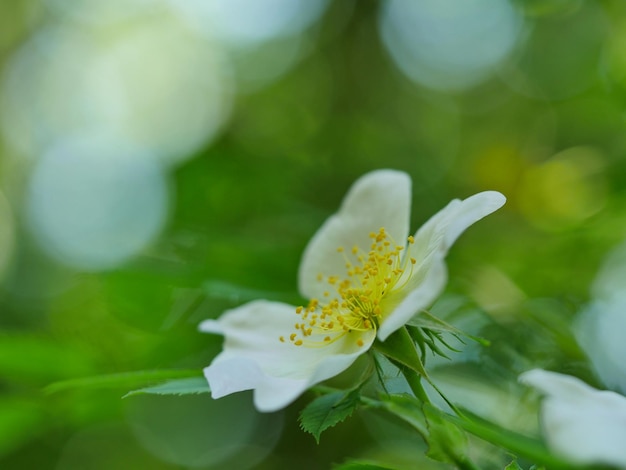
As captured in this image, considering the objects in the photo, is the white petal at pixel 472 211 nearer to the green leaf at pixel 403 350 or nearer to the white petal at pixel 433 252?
the white petal at pixel 433 252

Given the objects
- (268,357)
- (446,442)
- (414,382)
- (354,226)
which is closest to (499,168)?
(354,226)

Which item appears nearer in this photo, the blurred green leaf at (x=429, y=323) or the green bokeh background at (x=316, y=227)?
the blurred green leaf at (x=429, y=323)

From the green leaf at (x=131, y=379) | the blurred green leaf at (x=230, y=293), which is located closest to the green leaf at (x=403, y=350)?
the green leaf at (x=131, y=379)

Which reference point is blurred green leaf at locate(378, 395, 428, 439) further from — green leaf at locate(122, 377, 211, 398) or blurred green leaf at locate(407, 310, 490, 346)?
green leaf at locate(122, 377, 211, 398)

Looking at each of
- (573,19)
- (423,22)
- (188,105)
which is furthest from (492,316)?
(188,105)

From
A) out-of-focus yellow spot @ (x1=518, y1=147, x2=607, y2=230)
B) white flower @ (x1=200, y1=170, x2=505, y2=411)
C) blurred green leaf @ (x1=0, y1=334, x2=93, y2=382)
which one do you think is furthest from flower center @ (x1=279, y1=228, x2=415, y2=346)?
out-of-focus yellow spot @ (x1=518, y1=147, x2=607, y2=230)

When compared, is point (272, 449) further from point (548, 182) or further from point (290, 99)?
point (290, 99)

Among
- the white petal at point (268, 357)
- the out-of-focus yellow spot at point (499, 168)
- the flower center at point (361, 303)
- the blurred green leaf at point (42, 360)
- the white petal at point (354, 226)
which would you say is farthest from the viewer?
the out-of-focus yellow spot at point (499, 168)

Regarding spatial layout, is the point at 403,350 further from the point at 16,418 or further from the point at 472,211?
the point at 16,418
